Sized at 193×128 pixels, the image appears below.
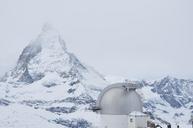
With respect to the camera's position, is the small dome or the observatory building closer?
the observatory building

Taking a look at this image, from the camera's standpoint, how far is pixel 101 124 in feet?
181

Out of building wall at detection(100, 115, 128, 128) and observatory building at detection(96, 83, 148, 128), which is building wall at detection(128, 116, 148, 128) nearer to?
observatory building at detection(96, 83, 148, 128)

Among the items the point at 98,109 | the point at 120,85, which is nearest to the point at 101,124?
the point at 98,109

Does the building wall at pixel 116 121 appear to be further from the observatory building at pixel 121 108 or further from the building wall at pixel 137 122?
the building wall at pixel 137 122

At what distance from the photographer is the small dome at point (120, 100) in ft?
172

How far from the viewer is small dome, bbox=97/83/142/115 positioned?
52531 millimetres

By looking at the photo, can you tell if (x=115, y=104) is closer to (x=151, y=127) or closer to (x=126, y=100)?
(x=126, y=100)

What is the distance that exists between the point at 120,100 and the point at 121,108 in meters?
0.95

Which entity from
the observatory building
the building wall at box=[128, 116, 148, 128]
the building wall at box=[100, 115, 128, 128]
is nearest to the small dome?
the observatory building

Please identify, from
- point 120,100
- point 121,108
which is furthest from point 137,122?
point 120,100

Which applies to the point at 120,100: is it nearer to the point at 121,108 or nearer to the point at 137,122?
the point at 121,108

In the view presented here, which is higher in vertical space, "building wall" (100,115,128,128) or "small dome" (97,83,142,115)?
"small dome" (97,83,142,115)

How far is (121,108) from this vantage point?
52469mm

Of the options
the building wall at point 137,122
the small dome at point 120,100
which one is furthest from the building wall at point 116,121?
the building wall at point 137,122
